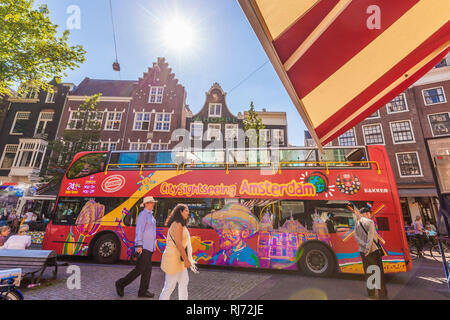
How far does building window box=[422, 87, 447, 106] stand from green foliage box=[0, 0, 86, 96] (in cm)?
2735

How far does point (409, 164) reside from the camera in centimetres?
1827

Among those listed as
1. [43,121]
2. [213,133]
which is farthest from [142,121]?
[43,121]

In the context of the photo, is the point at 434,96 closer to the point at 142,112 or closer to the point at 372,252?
the point at 372,252

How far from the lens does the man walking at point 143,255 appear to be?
4.55 metres

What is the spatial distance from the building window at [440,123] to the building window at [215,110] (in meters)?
20.1

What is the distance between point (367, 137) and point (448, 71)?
27.9 ft

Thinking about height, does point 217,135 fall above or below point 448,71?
below

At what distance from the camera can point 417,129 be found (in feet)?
61.0

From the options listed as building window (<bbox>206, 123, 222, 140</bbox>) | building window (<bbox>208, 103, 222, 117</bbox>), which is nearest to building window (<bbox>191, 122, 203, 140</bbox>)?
building window (<bbox>206, 123, 222, 140</bbox>)

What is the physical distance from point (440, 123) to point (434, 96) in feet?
8.93

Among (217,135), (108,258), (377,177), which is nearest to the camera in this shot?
(377,177)

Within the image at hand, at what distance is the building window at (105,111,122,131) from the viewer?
929 inches
